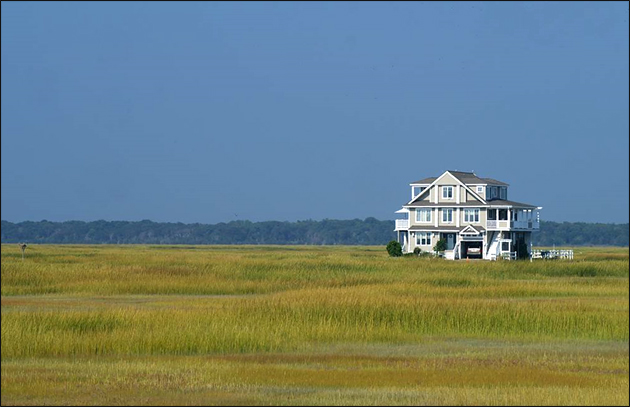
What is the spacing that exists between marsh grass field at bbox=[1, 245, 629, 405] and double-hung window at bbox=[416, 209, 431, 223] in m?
50.9

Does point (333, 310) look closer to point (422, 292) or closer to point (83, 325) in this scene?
point (83, 325)

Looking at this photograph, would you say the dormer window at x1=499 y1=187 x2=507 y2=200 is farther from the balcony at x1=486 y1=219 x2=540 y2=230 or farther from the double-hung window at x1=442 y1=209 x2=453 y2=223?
the double-hung window at x1=442 y1=209 x2=453 y2=223

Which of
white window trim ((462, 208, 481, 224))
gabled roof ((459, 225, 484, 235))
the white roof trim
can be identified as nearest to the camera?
gabled roof ((459, 225, 484, 235))

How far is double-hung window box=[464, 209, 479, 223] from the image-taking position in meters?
104

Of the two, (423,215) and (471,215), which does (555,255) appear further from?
(423,215)

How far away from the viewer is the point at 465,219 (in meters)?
105

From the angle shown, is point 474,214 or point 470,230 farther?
point 474,214

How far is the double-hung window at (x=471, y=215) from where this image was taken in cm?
10444

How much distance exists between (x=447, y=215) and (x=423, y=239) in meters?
3.48

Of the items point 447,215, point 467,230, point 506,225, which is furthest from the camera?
point 447,215

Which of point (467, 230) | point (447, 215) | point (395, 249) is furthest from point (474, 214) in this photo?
point (395, 249)

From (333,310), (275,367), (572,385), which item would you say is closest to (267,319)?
(333,310)

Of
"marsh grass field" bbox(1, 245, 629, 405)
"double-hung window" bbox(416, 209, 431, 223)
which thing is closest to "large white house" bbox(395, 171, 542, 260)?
"double-hung window" bbox(416, 209, 431, 223)

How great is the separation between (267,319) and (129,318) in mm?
5051
